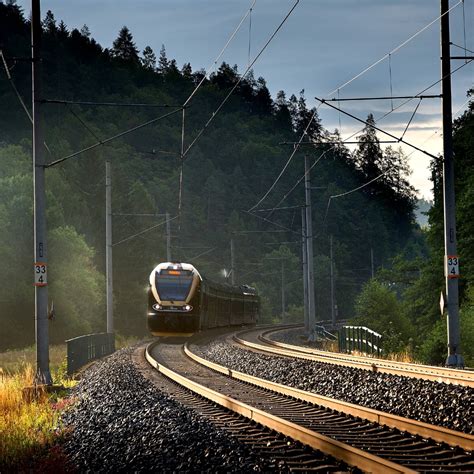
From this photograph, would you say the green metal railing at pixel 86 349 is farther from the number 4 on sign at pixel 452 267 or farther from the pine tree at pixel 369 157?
the pine tree at pixel 369 157

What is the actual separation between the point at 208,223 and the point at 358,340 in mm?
134825

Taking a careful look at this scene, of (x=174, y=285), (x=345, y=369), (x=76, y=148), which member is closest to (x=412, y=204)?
(x=76, y=148)

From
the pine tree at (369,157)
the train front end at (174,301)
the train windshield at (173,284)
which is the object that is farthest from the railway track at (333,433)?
the pine tree at (369,157)

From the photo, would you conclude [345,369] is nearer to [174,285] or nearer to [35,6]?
[35,6]

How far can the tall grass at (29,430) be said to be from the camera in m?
12.4

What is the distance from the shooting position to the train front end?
130ft

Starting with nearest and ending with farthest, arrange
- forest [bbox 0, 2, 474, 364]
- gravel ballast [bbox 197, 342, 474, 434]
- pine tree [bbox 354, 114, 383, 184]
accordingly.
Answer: gravel ballast [bbox 197, 342, 474, 434] < forest [bbox 0, 2, 474, 364] < pine tree [bbox 354, 114, 383, 184]

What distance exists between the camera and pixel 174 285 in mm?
39875

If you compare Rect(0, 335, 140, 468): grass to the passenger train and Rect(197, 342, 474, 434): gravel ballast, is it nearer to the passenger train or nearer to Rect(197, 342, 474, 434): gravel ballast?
Rect(197, 342, 474, 434): gravel ballast

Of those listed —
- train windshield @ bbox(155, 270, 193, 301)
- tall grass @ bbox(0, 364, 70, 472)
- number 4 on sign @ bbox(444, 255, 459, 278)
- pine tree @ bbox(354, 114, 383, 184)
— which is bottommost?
tall grass @ bbox(0, 364, 70, 472)

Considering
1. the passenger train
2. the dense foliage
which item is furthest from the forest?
the passenger train

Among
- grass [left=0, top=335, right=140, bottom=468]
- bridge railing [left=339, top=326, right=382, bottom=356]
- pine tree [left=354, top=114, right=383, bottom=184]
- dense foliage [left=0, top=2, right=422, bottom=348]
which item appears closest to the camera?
grass [left=0, top=335, right=140, bottom=468]

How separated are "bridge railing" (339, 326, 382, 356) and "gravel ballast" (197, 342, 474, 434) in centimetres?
558

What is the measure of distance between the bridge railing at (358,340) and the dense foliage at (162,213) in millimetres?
29997
